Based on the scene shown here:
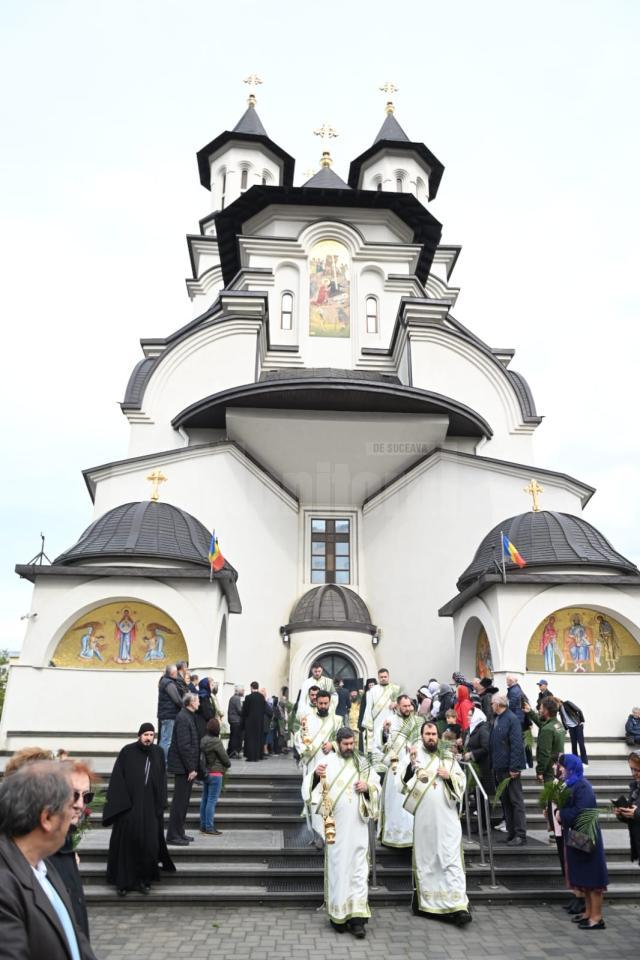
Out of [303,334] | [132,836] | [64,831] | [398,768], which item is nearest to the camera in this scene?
[64,831]

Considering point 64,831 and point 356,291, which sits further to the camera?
point 356,291

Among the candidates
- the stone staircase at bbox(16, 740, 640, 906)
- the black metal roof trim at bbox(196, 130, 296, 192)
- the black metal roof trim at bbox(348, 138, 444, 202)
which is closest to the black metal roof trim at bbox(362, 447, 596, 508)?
the stone staircase at bbox(16, 740, 640, 906)

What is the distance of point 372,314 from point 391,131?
48.0ft

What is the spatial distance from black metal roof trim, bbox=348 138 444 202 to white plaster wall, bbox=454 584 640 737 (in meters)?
25.0

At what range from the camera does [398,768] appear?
721cm

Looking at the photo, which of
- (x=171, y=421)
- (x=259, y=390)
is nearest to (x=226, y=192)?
(x=171, y=421)

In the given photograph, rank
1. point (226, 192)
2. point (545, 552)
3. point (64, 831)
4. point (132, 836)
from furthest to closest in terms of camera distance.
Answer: point (226, 192), point (545, 552), point (132, 836), point (64, 831)

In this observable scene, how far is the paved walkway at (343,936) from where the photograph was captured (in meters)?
4.71

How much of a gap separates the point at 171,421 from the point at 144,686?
910 cm

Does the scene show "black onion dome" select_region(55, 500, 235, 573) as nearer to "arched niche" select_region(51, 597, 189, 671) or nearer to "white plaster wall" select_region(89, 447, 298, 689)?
"arched niche" select_region(51, 597, 189, 671)

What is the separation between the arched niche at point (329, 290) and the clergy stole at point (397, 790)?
50.9ft

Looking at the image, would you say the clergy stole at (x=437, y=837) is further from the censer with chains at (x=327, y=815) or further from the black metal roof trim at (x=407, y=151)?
the black metal roof trim at (x=407, y=151)

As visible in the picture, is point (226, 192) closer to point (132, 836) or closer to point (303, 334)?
point (303, 334)

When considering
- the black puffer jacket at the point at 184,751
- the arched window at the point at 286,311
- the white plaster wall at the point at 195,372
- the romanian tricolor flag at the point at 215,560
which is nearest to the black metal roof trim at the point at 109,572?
the romanian tricolor flag at the point at 215,560
